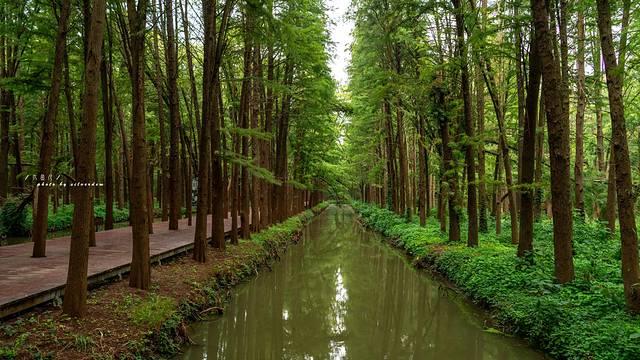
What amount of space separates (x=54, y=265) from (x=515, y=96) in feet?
57.5

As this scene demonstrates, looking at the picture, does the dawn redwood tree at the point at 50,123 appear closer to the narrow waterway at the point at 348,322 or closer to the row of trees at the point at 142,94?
the row of trees at the point at 142,94

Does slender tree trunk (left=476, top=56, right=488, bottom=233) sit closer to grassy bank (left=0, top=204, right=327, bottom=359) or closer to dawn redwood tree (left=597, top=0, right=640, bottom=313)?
dawn redwood tree (left=597, top=0, right=640, bottom=313)

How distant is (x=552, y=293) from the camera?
8523 mm

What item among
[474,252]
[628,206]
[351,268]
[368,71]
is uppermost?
[368,71]

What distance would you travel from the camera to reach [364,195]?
66.2 meters

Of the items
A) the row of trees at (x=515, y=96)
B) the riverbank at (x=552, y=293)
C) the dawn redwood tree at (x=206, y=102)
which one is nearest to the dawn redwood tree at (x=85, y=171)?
the dawn redwood tree at (x=206, y=102)

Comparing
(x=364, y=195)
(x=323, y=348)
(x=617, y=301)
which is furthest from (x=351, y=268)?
(x=364, y=195)

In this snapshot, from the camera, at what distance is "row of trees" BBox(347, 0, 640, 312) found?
27.9 ft

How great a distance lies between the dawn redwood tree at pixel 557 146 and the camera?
8508 millimetres

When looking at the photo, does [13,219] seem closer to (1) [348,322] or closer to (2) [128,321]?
(2) [128,321]

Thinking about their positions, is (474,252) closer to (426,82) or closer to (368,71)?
(426,82)

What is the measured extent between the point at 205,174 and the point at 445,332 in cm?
713

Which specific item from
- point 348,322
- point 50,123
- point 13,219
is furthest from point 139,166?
point 13,219

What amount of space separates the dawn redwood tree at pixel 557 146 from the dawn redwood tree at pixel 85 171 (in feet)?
24.9
